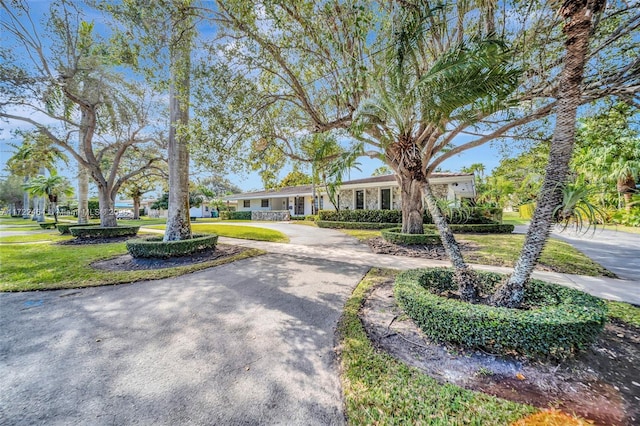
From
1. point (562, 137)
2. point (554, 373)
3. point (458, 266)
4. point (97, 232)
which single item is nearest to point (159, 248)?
point (458, 266)

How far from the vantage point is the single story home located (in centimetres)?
1764

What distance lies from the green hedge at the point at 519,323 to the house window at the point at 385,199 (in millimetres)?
17114

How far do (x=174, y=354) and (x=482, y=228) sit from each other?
662 inches

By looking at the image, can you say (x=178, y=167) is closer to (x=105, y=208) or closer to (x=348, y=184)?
(x=105, y=208)

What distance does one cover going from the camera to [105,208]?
1350 centimetres

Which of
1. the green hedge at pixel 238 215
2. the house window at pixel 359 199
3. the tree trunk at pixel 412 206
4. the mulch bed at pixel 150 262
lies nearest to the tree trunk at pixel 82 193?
the mulch bed at pixel 150 262

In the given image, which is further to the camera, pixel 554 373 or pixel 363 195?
pixel 363 195

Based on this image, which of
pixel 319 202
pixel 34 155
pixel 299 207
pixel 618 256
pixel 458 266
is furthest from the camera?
pixel 299 207

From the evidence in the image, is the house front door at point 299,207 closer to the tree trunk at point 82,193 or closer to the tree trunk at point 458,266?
the tree trunk at point 82,193

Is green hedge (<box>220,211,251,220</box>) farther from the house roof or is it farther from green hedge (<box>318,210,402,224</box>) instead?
green hedge (<box>318,210,402,224</box>)

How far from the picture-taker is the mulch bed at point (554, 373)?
7.25ft

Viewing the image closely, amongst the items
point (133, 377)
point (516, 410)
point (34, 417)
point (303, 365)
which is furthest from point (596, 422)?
point (34, 417)

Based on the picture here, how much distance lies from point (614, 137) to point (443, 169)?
45.7 feet

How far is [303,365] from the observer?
284cm
